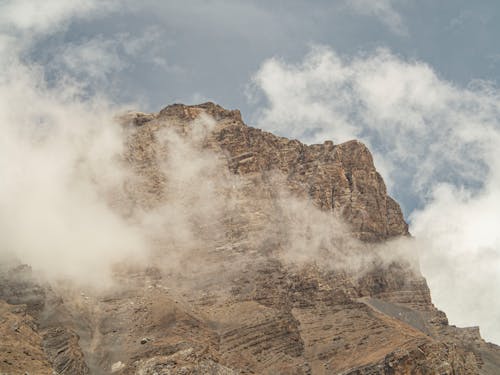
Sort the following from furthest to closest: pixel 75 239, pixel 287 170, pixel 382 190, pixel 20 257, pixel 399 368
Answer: pixel 382 190, pixel 287 170, pixel 75 239, pixel 20 257, pixel 399 368

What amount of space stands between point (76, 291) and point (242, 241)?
35.4 m

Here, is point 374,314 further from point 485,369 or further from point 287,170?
point 287,170

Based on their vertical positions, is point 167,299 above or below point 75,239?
below

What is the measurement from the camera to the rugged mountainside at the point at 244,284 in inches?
3944

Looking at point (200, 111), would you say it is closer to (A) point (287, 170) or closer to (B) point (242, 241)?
(A) point (287, 170)

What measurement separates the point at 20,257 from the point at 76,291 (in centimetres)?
1130

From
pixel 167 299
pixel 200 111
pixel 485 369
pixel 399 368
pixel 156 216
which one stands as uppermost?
pixel 200 111

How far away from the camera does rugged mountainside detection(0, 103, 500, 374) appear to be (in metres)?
100

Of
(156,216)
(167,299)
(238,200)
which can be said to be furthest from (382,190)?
(167,299)

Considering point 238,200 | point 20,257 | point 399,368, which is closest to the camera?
point 399,368

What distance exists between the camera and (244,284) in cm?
12812

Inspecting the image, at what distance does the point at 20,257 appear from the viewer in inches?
4584

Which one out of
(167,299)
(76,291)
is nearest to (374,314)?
(167,299)

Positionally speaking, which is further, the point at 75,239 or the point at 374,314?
the point at 75,239
